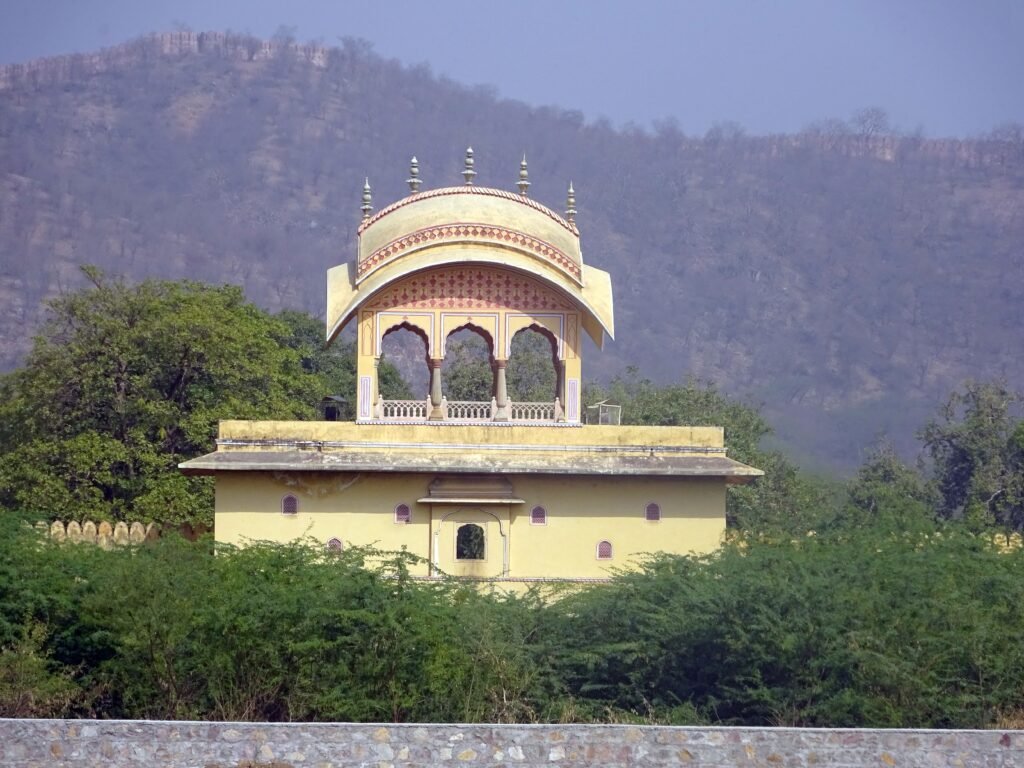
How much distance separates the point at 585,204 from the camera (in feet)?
364

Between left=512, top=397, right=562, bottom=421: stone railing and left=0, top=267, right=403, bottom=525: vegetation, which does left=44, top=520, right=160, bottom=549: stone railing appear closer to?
left=0, top=267, right=403, bottom=525: vegetation

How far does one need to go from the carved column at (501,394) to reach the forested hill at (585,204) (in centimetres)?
4890

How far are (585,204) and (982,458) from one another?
67.6m

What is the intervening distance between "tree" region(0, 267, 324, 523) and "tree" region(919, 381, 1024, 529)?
15501 millimetres

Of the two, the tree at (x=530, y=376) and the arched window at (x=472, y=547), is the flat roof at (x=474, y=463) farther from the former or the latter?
the tree at (x=530, y=376)

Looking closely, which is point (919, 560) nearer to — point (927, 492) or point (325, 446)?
point (325, 446)

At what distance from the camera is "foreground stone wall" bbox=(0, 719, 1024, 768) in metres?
17.0

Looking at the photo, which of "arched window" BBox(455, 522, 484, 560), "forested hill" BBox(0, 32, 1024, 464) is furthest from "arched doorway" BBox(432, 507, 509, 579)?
"forested hill" BBox(0, 32, 1024, 464)

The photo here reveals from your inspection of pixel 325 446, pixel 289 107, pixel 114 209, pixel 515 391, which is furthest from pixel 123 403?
pixel 289 107

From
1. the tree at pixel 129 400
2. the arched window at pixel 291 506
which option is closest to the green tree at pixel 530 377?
the tree at pixel 129 400

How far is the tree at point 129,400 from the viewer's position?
113 feet

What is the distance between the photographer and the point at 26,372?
121 ft

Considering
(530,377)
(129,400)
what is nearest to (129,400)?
(129,400)

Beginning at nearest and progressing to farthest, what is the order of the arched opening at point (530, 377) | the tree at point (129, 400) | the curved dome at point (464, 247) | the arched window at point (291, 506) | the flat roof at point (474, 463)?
the flat roof at point (474, 463), the arched window at point (291, 506), the curved dome at point (464, 247), the tree at point (129, 400), the arched opening at point (530, 377)
